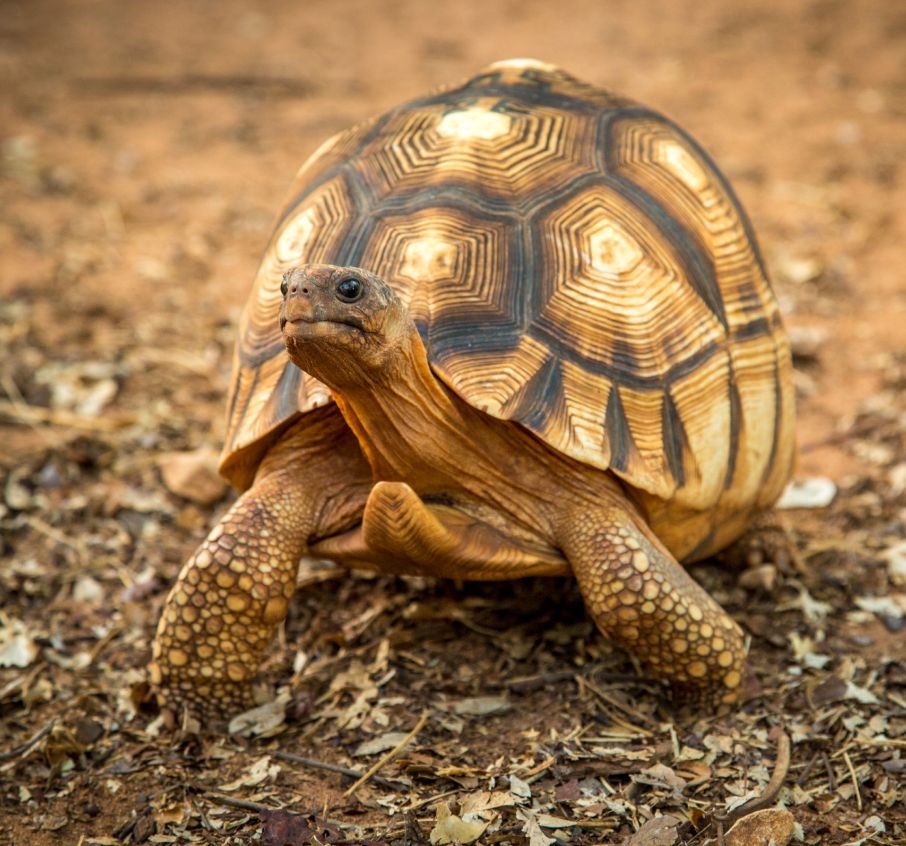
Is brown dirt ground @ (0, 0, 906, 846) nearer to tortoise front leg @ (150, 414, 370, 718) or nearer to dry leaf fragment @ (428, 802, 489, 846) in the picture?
dry leaf fragment @ (428, 802, 489, 846)

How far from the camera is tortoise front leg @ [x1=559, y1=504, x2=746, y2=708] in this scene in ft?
9.08

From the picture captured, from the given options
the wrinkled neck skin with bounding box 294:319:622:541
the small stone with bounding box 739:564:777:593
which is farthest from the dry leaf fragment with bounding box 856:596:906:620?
the wrinkled neck skin with bounding box 294:319:622:541

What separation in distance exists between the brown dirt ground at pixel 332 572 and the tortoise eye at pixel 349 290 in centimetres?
116

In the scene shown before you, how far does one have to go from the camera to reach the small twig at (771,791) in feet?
8.17

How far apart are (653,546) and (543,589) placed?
0.65m

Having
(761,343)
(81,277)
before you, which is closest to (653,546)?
(761,343)

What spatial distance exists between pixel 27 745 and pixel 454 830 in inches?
45.3

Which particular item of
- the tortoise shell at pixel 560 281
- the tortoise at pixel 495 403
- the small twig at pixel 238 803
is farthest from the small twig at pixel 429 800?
the tortoise shell at pixel 560 281

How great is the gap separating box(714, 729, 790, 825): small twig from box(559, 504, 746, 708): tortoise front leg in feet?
0.66

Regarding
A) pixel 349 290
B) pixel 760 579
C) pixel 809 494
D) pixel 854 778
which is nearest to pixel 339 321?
pixel 349 290

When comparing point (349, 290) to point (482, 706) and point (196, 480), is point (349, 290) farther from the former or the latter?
point (196, 480)

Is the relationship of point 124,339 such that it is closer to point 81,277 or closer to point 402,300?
point 81,277

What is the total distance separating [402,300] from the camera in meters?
2.79

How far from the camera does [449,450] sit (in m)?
2.81
